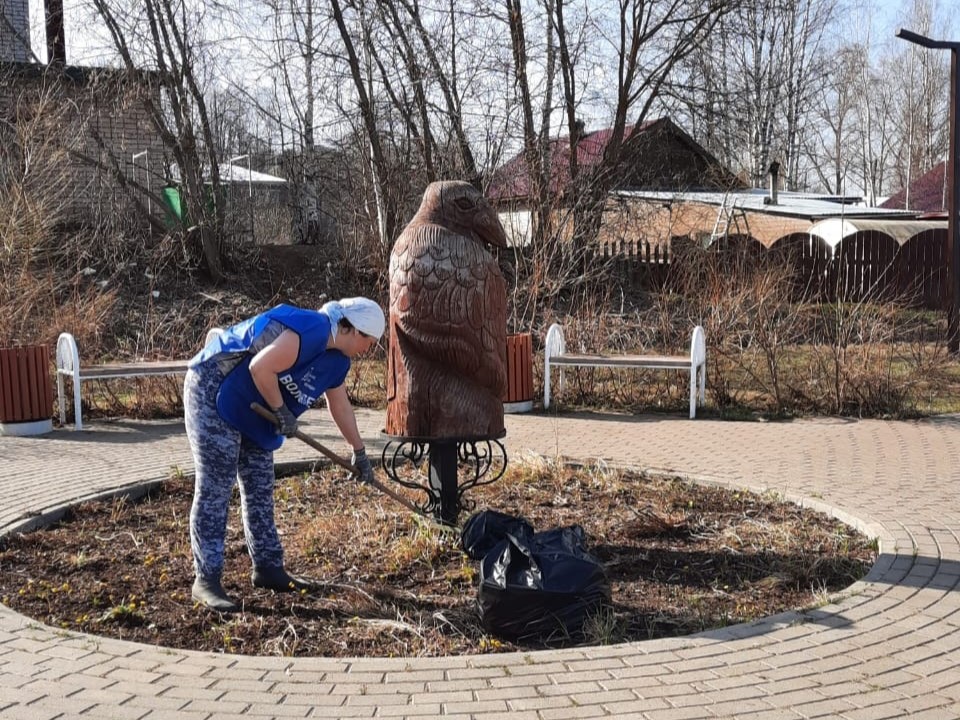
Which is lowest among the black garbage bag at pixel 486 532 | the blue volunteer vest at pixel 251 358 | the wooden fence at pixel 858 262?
the black garbage bag at pixel 486 532

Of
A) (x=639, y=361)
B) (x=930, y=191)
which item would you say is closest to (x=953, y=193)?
(x=639, y=361)

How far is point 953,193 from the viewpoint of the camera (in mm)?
14266

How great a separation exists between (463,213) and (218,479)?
222 centimetres

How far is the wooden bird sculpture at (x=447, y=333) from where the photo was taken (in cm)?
578

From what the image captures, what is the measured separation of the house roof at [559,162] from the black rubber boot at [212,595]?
35.3 feet

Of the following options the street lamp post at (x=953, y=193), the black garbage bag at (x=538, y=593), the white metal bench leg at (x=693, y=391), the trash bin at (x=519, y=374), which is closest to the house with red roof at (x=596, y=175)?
the trash bin at (x=519, y=374)

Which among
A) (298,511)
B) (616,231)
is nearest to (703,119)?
(616,231)

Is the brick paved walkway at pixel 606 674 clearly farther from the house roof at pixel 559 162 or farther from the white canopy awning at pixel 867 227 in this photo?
the white canopy awning at pixel 867 227

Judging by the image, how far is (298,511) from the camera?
6922 millimetres

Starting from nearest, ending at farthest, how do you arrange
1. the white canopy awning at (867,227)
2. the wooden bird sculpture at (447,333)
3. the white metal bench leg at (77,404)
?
the wooden bird sculpture at (447,333) → the white metal bench leg at (77,404) → the white canopy awning at (867,227)

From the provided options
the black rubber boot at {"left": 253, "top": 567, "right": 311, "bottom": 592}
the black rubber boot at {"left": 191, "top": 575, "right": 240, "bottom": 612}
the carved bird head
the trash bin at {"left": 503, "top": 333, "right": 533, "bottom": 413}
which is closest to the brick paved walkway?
the black rubber boot at {"left": 191, "top": 575, "right": 240, "bottom": 612}

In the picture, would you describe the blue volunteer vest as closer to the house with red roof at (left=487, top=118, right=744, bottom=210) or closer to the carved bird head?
the carved bird head

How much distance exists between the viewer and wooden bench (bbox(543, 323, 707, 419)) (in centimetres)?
1070

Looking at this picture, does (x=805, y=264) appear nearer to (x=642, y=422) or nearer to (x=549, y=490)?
(x=642, y=422)
